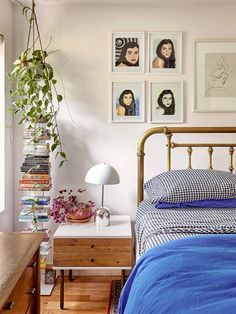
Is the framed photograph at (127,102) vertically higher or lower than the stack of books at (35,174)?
higher

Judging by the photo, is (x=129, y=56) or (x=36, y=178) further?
(x=129, y=56)

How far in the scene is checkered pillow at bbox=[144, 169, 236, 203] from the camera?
257cm

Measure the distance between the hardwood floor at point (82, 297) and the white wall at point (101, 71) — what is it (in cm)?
65

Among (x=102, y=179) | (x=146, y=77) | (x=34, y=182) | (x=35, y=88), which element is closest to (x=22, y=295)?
(x=102, y=179)

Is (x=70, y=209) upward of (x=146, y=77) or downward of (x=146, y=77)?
downward

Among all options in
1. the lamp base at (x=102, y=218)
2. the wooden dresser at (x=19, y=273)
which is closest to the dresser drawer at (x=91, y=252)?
the lamp base at (x=102, y=218)

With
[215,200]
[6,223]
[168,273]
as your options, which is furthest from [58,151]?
[168,273]

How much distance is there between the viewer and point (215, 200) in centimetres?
260

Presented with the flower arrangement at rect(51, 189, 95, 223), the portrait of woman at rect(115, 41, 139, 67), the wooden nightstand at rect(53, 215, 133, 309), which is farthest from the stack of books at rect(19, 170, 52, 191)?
the portrait of woman at rect(115, 41, 139, 67)

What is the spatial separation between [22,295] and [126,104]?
6.66ft

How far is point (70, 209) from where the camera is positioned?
9.78 ft

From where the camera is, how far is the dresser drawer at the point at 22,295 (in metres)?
1.23

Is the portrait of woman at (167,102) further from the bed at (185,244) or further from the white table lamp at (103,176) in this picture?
the white table lamp at (103,176)

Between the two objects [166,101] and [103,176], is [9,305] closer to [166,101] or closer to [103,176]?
[103,176]
